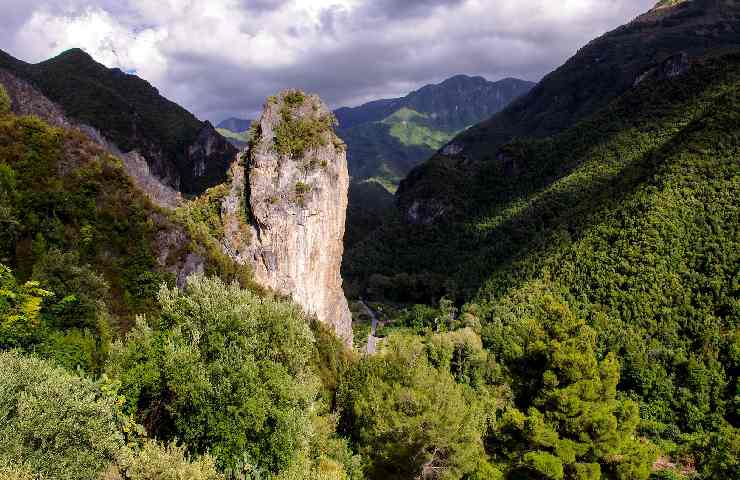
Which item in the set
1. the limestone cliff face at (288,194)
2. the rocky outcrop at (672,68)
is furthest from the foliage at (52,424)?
the rocky outcrop at (672,68)

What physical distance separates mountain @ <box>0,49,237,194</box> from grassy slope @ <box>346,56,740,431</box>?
69.9 metres

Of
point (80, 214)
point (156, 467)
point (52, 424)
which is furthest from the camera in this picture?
point (80, 214)

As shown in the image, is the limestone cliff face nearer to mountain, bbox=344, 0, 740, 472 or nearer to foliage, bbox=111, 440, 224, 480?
mountain, bbox=344, 0, 740, 472

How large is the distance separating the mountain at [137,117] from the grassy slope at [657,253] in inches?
2754

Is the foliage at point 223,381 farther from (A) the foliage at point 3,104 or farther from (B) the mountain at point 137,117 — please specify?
(B) the mountain at point 137,117

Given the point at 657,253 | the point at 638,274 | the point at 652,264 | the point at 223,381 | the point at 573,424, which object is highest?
the point at 657,253

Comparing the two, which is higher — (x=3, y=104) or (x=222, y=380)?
(x=3, y=104)

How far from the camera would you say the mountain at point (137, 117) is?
98688 millimetres

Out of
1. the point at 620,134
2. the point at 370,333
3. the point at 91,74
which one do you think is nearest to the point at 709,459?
the point at 370,333

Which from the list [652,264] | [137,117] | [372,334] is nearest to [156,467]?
[652,264]

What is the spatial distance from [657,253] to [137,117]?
370ft

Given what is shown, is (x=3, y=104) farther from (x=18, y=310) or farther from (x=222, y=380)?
(x=222, y=380)

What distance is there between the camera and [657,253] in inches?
2176

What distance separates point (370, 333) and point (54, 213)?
62082 millimetres
